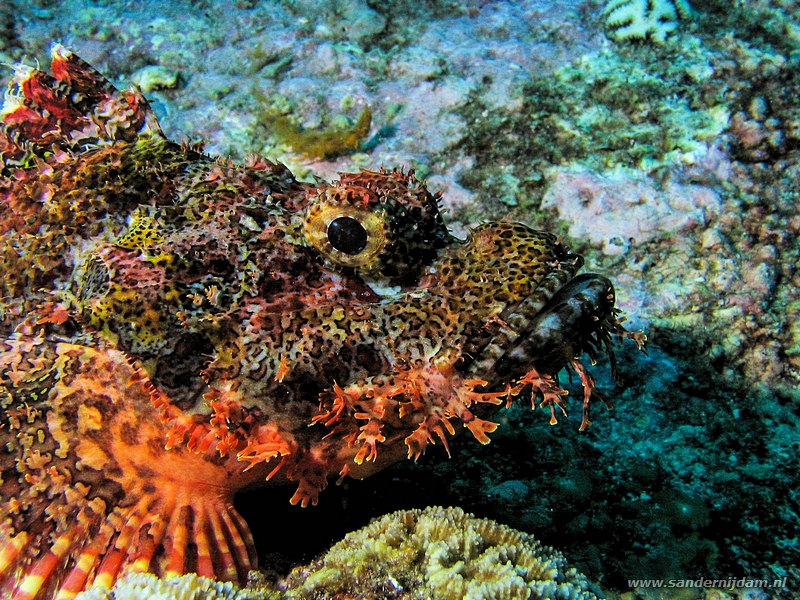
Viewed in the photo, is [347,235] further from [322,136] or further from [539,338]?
[322,136]

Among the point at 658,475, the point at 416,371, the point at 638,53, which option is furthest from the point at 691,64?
the point at 416,371

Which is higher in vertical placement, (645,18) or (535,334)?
(645,18)

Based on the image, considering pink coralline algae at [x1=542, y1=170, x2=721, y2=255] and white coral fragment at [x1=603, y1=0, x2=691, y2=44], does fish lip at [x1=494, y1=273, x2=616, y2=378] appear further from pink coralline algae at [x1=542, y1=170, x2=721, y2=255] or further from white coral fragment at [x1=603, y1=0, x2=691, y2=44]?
white coral fragment at [x1=603, y1=0, x2=691, y2=44]

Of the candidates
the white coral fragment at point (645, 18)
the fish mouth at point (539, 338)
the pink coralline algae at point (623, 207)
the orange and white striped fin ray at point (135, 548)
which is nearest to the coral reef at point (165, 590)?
the orange and white striped fin ray at point (135, 548)

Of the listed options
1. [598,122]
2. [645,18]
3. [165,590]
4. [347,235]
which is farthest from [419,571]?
[645,18]

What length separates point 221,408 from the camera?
8.42ft

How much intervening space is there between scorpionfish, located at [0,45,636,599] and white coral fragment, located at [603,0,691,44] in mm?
5331

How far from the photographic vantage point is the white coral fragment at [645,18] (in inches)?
270

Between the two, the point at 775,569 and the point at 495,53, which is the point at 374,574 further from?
the point at 495,53

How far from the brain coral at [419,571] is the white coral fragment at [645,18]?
6252 millimetres

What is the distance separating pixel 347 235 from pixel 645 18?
6.11m

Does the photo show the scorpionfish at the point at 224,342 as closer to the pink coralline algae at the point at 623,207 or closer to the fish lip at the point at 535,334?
the fish lip at the point at 535,334

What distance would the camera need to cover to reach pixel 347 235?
2754mm

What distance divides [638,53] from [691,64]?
2.02 feet
